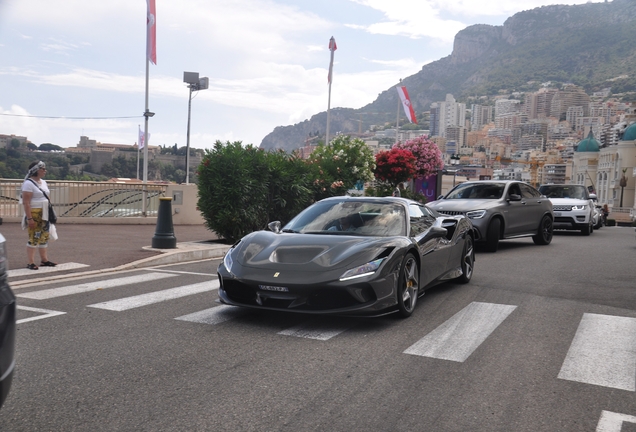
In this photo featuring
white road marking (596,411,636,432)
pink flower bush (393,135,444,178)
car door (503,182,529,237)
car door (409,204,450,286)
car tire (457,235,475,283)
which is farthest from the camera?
pink flower bush (393,135,444,178)

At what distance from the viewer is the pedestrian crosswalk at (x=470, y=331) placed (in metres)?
5.16

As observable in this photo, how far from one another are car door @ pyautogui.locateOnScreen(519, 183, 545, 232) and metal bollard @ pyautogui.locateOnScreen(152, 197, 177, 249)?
8.17m

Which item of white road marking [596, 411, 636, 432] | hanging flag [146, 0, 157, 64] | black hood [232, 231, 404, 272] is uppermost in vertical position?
hanging flag [146, 0, 157, 64]

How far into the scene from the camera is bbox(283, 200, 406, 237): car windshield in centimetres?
734

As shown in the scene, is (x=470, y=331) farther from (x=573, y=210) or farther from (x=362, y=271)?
(x=573, y=210)

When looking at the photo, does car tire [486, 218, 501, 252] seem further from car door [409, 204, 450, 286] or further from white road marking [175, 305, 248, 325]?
white road marking [175, 305, 248, 325]

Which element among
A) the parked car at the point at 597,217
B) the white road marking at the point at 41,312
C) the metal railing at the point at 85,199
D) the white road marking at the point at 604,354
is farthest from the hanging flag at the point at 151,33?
the white road marking at the point at 604,354

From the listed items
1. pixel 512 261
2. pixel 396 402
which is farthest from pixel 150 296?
pixel 512 261

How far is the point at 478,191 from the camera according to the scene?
603 inches

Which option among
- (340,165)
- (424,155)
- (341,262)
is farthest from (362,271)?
(424,155)

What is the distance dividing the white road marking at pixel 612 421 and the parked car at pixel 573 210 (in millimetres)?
18193

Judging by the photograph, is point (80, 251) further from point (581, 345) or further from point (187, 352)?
point (581, 345)

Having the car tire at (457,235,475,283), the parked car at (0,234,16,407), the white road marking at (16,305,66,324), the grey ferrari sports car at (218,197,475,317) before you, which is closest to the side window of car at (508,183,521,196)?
the car tire at (457,235,475,283)

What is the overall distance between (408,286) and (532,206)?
388 inches
